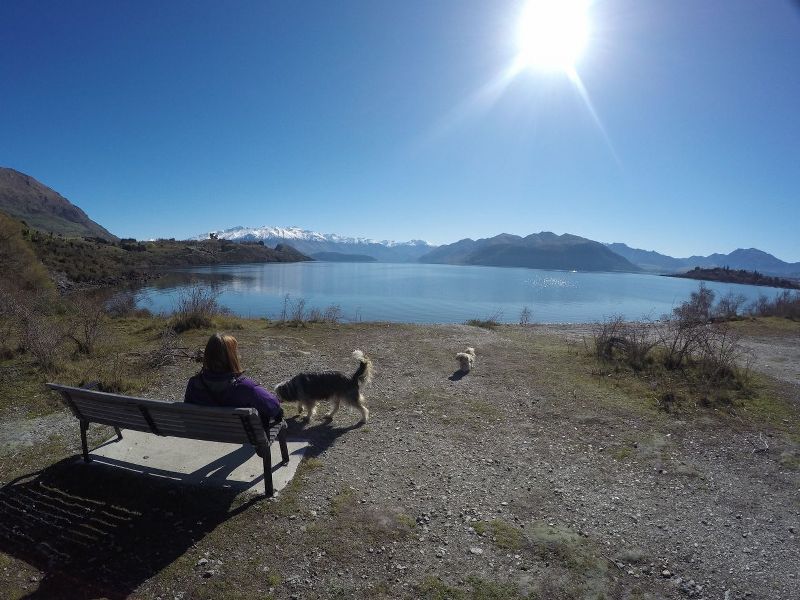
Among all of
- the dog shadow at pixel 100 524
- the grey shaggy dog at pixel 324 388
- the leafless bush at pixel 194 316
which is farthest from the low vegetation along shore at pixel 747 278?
the dog shadow at pixel 100 524

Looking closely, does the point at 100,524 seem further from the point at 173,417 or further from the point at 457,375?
the point at 457,375

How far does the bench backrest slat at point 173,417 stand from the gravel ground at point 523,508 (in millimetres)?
855

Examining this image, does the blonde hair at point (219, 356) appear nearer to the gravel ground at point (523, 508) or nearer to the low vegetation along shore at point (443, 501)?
the low vegetation along shore at point (443, 501)

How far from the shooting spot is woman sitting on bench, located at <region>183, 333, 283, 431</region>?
165 inches

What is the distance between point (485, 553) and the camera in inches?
141

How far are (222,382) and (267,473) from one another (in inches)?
41.8

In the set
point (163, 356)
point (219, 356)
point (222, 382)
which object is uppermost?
point (219, 356)

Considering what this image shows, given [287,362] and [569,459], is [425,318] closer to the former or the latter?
[287,362]

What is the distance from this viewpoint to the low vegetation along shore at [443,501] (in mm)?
3252

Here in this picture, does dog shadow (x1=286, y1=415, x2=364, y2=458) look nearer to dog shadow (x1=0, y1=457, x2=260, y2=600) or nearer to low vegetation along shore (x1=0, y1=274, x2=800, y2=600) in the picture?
low vegetation along shore (x1=0, y1=274, x2=800, y2=600)

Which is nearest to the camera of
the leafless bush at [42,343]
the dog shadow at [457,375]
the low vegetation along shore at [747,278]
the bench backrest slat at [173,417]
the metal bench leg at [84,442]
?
the bench backrest slat at [173,417]

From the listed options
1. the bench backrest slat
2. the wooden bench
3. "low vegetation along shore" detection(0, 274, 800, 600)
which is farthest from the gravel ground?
the bench backrest slat

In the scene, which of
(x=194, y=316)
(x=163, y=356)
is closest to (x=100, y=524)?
(x=163, y=356)

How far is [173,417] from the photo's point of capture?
4023 mm
